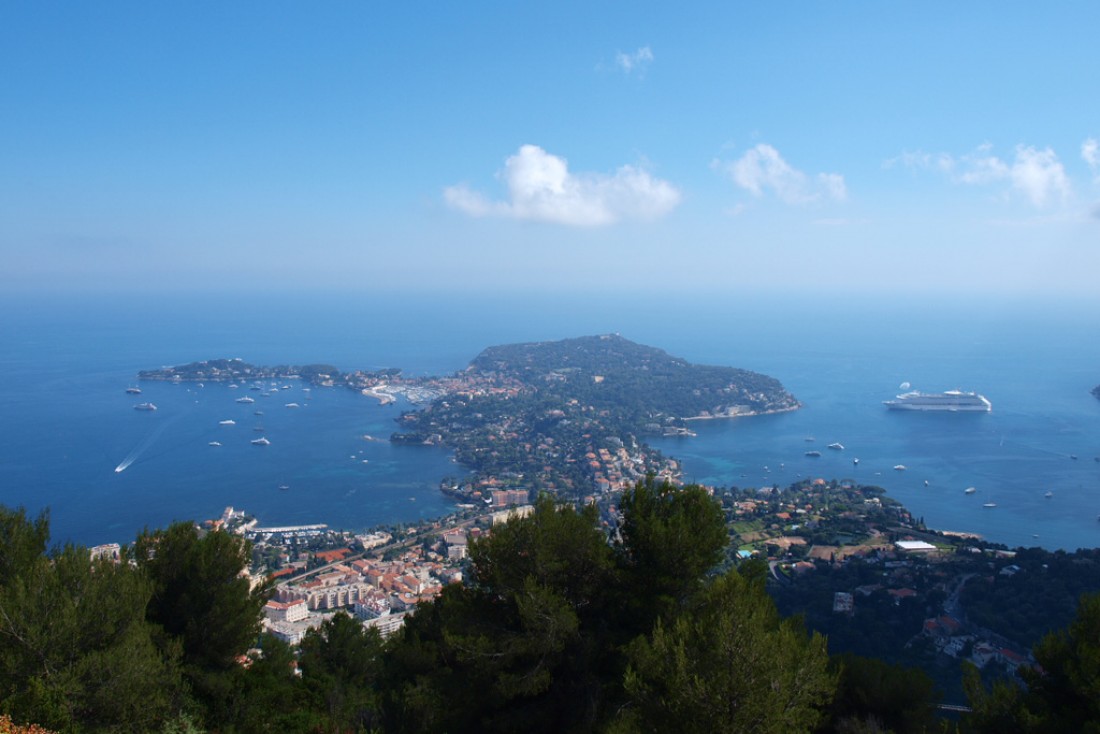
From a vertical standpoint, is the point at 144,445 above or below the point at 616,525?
below

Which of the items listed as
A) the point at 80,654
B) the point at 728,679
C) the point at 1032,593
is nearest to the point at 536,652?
the point at 728,679

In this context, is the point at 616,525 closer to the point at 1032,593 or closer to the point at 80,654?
the point at 80,654

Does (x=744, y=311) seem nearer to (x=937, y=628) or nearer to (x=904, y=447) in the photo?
(x=904, y=447)

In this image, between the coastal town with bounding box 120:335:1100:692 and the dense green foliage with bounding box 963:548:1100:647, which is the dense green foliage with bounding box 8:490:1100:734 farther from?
the dense green foliage with bounding box 963:548:1100:647

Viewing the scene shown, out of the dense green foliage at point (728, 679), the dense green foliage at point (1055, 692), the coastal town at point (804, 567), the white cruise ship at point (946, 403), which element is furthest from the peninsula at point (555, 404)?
the dense green foliage at point (728, 679)

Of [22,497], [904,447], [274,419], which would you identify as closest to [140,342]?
[274,419]
